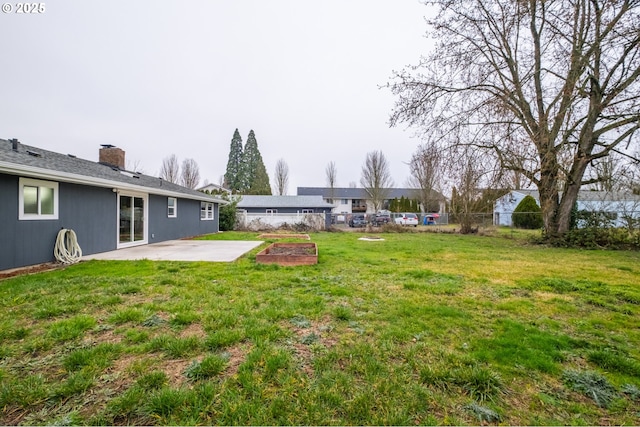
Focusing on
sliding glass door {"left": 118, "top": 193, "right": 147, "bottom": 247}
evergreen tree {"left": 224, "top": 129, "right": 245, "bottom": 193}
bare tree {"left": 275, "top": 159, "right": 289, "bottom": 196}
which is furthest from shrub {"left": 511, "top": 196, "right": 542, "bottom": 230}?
evergreen tree {"left": 224, "top": 129, "right": 245, "bottom": 193}

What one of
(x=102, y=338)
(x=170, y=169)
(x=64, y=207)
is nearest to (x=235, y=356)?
(x=102, y=338)

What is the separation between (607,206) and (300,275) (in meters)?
15.7

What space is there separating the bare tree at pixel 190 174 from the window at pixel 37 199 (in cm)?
3469

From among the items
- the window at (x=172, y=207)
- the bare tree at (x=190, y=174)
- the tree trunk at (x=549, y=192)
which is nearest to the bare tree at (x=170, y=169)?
the bare tree at (x=190, y=174)

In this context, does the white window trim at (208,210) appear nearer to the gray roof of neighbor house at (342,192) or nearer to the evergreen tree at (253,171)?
the evergreen tree at (253,171)

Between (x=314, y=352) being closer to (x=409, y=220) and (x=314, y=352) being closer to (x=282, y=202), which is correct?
(x=409, y=220)

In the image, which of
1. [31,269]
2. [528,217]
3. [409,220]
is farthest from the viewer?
[409,220]

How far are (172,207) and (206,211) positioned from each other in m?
3.73

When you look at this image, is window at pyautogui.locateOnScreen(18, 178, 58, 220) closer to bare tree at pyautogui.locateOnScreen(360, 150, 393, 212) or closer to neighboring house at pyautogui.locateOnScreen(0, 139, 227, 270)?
neighboring house at pyautogui.locateOnScreen(0, 139, 227, 270)

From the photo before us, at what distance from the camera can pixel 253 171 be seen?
3981cm

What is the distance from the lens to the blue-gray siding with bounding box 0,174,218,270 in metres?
5.56

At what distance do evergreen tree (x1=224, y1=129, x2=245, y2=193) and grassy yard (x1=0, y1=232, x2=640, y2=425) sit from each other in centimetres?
3643

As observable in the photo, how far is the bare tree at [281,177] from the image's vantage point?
1631 inches

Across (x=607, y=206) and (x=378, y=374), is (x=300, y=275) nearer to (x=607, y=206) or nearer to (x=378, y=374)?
(x=378, y=374)
